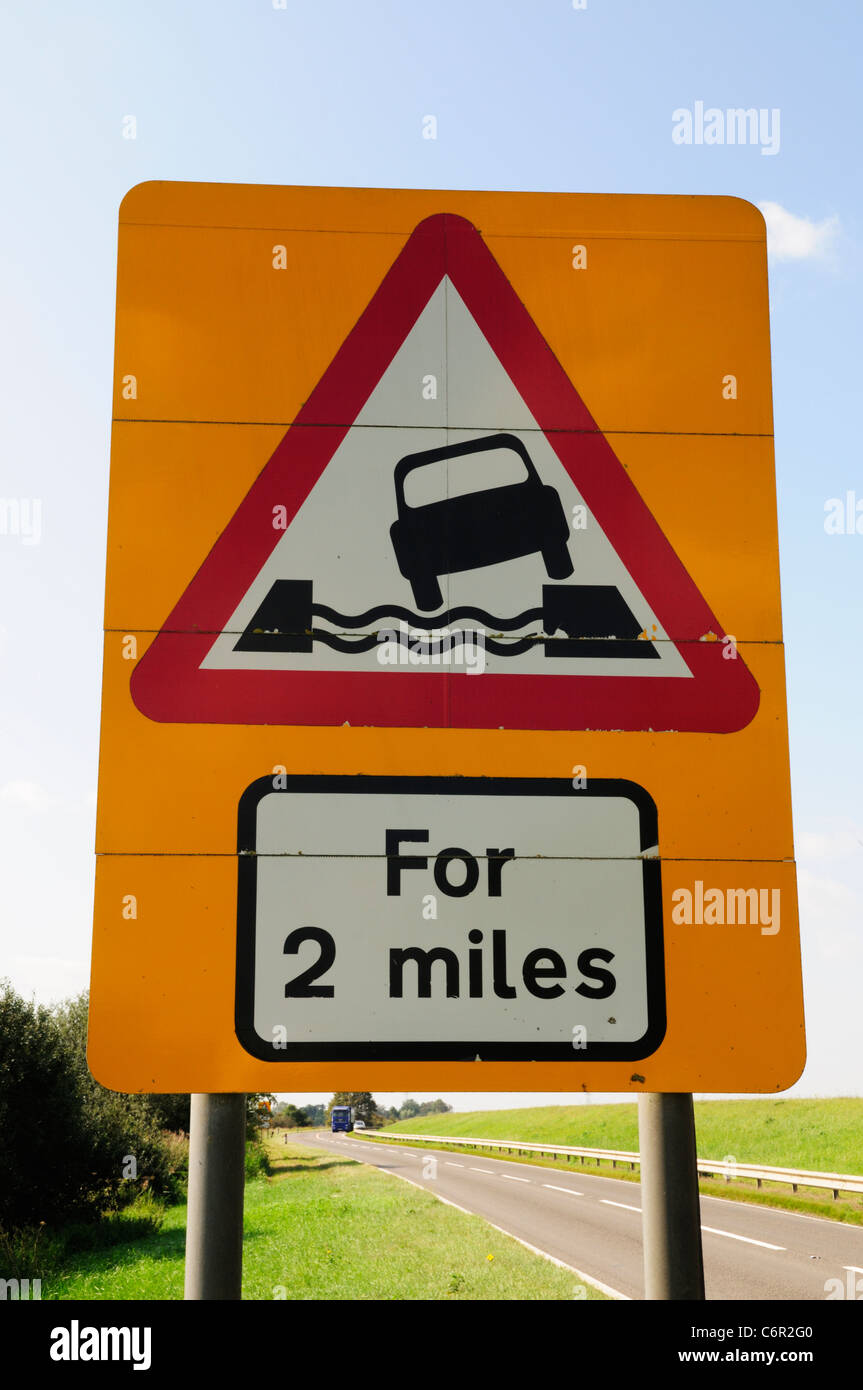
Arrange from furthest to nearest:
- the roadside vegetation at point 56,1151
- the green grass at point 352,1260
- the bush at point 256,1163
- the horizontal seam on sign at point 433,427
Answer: the bush at point 256,1163
the roadside vegetation at point 56,1151
the green grass at point 352,1260
the horizontal seam on sign at point 433,427

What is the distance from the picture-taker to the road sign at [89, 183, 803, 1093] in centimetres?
214

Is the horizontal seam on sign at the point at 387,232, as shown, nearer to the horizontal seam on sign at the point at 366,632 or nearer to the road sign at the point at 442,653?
the road sign at the point at 442,653

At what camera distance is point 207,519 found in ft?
7.63

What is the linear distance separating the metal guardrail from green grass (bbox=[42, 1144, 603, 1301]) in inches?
106

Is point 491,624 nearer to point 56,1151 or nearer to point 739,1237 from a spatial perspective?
point 739,1237

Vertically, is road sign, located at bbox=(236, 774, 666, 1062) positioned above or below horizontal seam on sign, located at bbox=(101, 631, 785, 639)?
below

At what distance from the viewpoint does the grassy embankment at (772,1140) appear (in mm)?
23061

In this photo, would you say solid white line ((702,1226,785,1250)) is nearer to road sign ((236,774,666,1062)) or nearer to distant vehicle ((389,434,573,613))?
road sign ((236,774,666,1062))

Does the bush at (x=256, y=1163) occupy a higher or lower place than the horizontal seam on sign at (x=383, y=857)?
lower

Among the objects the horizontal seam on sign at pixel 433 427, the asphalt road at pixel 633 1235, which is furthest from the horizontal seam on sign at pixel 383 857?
the asphalt road at pixel 633 1235

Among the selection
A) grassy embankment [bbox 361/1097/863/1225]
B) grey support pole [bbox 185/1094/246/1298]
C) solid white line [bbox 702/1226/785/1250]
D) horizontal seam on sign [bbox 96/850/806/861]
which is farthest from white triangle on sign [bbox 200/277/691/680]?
grassy embankment [bbox 361/1097/863/1225]

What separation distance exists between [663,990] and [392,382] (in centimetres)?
143
